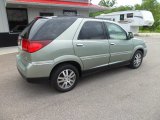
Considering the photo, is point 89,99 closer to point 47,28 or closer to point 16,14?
point 47,28

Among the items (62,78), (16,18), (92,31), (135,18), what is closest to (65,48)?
(62,78)

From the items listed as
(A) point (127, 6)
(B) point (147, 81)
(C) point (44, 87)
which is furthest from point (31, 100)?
(A) point (127, 6)

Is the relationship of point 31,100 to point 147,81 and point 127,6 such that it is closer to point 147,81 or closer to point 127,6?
point 147,81

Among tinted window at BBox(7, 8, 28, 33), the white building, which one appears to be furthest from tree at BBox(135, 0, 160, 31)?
tinted window at BBox(7, 8, 28, 33)

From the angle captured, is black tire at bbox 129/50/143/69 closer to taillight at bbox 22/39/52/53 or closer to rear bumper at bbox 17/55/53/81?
rear bumper at bbox 17/55/53/81

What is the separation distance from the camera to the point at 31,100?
3.54 metres

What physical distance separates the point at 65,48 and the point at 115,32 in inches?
73.4

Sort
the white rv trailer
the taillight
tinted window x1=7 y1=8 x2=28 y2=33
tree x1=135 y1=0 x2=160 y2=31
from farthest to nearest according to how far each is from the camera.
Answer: tree x1=135 y1=0 x2=160 y2=31 → the white rv trailer → tinted window x1=7 y1=8 x2=28 y2=33 → the taillight

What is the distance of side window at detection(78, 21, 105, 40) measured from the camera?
398 cm

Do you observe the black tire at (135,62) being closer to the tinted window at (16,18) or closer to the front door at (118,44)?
the front door at (118,44)

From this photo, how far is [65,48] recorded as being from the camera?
11.9 ft

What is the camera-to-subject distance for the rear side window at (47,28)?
341 cm

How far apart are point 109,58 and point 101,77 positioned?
0.66 metres

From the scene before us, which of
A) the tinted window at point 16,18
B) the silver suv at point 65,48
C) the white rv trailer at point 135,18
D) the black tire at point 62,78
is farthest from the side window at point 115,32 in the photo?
the white rv trailer at point 135,18
